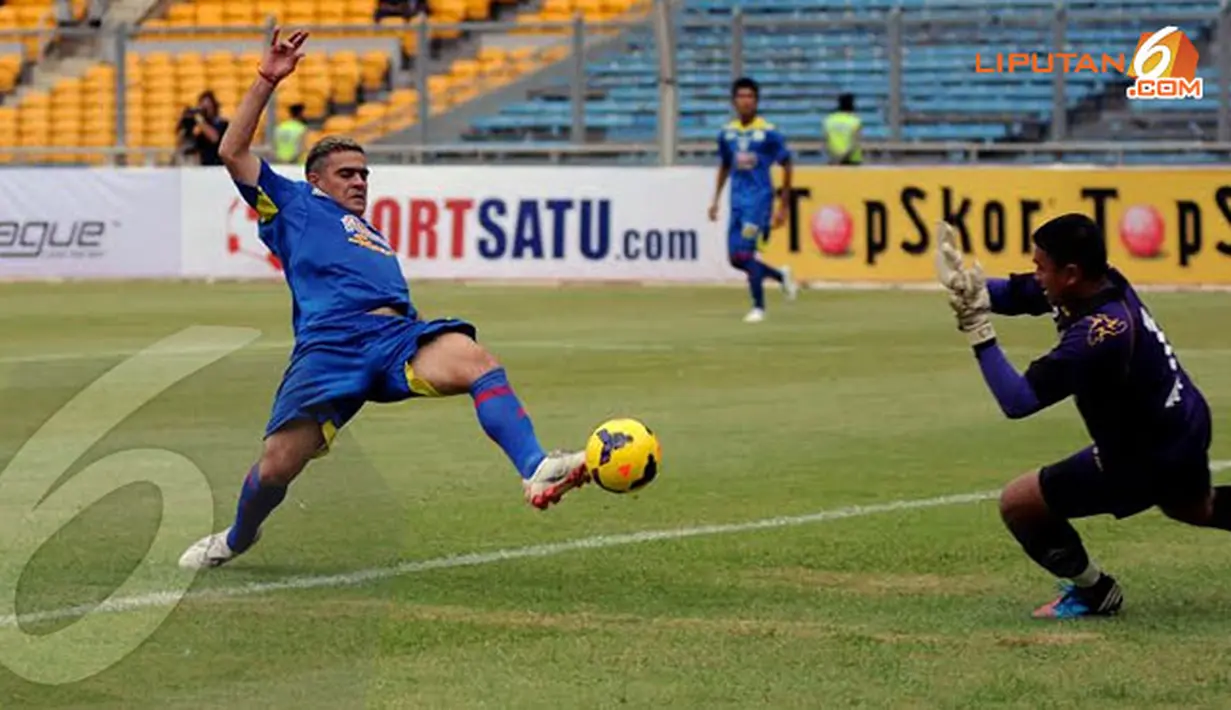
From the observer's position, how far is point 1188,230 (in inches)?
1047

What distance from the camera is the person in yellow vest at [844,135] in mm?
30531

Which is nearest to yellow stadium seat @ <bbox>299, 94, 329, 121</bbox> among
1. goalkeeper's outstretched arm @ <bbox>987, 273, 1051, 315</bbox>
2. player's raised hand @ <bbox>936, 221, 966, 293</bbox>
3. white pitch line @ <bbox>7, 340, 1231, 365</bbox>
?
white pitch line @ <bbox>7, 340, 1231, 365</bbox>

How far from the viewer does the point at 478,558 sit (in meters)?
9.60

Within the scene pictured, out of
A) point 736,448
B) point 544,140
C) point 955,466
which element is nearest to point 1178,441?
point 955,466

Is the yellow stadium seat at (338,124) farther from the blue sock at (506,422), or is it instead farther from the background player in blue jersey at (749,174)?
the blue sock at (506,422)

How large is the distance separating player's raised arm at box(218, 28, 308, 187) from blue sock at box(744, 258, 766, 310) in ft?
45.5

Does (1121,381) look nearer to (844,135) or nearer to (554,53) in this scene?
(844,135)

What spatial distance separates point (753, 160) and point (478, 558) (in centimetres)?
1451

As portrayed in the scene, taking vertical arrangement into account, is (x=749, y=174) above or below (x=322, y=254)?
below

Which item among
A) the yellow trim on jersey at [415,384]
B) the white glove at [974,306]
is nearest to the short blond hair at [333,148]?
the yellow trim on jersey at [415,384]

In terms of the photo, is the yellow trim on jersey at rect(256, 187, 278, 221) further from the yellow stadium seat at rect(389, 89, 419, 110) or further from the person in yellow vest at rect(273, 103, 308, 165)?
the yellow stadium seat at rect(389, 89, 419, 110)

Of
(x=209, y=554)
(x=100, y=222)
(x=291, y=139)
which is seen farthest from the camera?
(x=291, y=139)

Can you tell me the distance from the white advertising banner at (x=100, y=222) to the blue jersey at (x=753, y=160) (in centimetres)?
911

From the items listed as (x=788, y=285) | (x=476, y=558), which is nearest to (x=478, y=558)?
(x=476, y=558)
